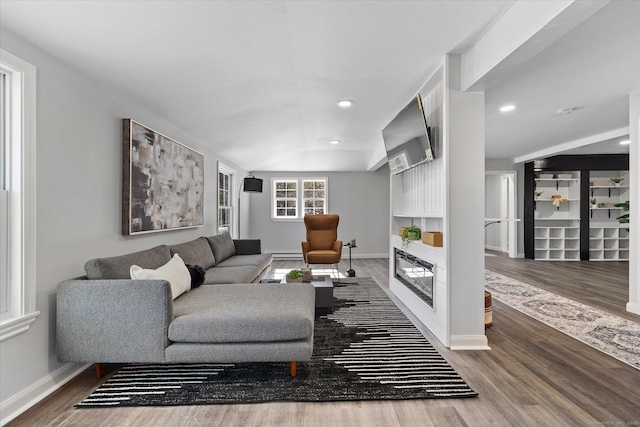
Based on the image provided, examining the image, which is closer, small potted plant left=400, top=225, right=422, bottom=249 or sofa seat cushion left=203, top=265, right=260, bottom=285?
sofa seat cushion left=203, top=265, right=260, bottom=285

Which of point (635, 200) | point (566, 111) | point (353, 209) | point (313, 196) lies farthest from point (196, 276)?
point (353, 209)

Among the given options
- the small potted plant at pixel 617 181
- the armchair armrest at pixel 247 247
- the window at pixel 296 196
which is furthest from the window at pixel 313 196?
the small potted plant at pixel 617 181

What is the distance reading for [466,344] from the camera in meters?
2.54

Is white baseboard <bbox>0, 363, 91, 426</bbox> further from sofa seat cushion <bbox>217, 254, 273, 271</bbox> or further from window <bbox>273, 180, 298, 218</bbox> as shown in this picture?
window <bbox>273, 180, 298, 218</bbox>

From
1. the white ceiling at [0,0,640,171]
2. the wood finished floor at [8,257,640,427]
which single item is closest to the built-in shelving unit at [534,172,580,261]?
the white ceiling at [0,0,640,171]

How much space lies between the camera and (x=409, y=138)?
3191 mm

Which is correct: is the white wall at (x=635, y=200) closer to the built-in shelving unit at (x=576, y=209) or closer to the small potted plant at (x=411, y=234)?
the small potted plant at (x=411, y=234)

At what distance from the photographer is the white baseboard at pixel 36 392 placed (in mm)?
1663

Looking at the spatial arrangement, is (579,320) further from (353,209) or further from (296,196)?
(296,196)

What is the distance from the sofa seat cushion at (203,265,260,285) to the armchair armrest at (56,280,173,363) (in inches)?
47.8

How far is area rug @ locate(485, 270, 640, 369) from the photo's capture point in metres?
2.53

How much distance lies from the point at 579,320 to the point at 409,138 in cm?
251

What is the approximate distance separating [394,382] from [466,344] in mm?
878

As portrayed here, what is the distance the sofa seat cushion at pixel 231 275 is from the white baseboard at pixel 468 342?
6.89 ft
